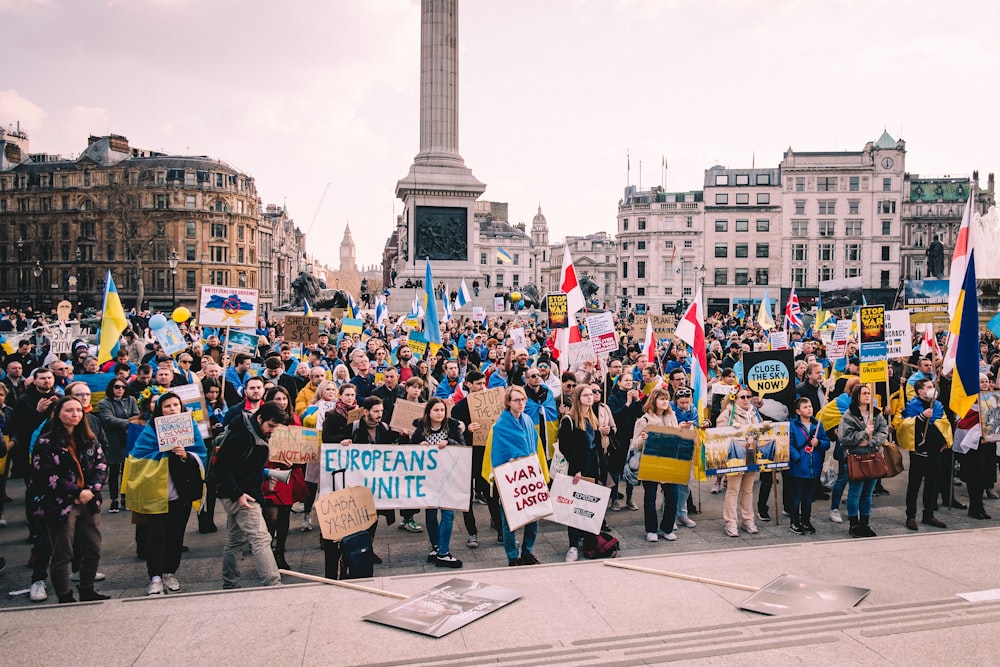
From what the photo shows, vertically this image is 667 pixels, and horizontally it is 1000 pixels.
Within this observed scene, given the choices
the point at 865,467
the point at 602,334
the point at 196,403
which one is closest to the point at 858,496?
the point at 865,467

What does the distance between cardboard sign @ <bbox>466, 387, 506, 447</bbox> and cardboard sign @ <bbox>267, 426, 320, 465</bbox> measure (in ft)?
7.08

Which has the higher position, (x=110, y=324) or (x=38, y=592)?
(x=110, y=324)

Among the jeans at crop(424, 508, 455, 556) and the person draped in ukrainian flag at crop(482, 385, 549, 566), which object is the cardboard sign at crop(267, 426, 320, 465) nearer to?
the jeans at crop(424, 508, 455, 556)

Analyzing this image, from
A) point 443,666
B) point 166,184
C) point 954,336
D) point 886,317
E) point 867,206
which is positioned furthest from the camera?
point 166,184

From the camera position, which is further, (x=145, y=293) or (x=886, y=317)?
(x=145, y=293)

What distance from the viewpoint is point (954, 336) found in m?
9.51

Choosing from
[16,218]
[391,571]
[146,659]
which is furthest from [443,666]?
[16,218]

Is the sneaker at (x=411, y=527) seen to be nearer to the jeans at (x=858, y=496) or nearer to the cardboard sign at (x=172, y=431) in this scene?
the cardboard sign at (x=172, y=431)

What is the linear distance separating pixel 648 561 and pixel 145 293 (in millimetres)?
91327

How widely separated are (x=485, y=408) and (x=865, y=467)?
4.63 m

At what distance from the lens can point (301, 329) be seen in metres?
17.5

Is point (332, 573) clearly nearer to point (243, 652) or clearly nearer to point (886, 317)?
point (243, 652)

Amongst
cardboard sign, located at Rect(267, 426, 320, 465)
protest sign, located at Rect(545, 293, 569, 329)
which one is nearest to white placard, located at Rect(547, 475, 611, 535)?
cardboard sign, located at Rect(267, 426, 320, 465)

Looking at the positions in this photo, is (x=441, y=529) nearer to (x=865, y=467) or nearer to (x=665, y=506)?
(x=665, y=506)
